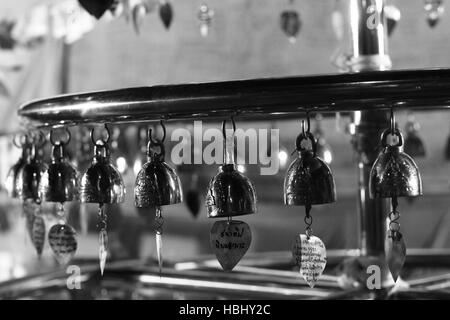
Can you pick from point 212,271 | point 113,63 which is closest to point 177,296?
point 212,271

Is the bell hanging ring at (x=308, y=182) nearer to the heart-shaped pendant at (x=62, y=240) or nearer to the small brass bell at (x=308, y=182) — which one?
the small brass bell at (x=308, y=182)

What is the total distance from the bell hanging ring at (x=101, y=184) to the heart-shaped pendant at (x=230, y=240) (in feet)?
0.55

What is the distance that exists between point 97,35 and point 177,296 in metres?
2.96

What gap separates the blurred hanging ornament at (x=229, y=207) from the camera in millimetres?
1076

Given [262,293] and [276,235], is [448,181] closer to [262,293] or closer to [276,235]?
[276,235]

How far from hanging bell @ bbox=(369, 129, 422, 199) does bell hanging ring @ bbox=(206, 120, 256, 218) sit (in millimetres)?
166

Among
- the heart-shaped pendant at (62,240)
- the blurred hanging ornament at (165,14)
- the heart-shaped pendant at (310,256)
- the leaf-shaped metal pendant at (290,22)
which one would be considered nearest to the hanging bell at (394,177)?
the heart-shaped pendant at (310,256)

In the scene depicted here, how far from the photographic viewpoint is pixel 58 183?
1234 mm

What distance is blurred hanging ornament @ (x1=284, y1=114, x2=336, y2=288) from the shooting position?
105 cm

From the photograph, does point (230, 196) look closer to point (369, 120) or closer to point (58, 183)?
point (58, 183)

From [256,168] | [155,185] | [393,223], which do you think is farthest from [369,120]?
[256,168]

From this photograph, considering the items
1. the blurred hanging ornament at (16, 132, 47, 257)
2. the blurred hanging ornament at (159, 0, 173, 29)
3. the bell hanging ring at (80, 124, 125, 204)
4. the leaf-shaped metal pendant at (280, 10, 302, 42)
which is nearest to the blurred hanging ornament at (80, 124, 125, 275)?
the bell hanging ring at (80, 124, 125, 204)

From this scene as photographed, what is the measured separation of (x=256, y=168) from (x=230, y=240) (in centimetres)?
286

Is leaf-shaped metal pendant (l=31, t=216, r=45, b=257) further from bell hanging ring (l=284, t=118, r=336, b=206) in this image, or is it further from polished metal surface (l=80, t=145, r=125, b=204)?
bell hanging ring (l=284, t=118, r=336, b=206)
